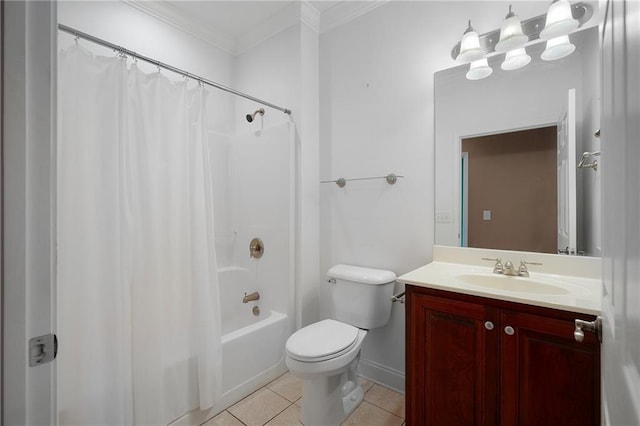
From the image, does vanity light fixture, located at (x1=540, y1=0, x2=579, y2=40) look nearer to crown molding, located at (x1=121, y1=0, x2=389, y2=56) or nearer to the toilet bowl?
crown molding, located at (x1=121, y1=0, x2=389, y2=56)

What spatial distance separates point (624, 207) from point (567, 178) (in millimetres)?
1144

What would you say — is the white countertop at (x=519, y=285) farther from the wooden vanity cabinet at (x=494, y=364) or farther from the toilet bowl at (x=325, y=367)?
the toilet bowl at (x=325, y=367)

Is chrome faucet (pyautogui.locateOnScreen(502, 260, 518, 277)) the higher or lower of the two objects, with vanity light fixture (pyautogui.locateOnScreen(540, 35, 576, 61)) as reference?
lower

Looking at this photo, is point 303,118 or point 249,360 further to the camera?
point 303,118

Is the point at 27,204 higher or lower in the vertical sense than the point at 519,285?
higher

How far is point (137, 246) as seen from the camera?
1.39 meters

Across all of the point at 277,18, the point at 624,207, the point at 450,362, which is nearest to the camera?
the point at 624,207

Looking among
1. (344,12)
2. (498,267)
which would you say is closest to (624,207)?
(498,267)

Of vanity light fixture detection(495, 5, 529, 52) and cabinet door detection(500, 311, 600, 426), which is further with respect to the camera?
vanity light fixture detection(495, 5, 529, 52)

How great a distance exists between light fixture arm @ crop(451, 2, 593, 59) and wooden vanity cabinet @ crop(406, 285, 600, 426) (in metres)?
1.34

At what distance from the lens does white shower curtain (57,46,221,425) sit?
1.20 m

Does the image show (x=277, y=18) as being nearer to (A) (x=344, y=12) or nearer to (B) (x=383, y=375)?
(A) (x=344, y=12)

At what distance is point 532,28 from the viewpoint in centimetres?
146

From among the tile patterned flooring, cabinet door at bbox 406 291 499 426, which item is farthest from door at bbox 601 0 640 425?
the tile patterned flooring
